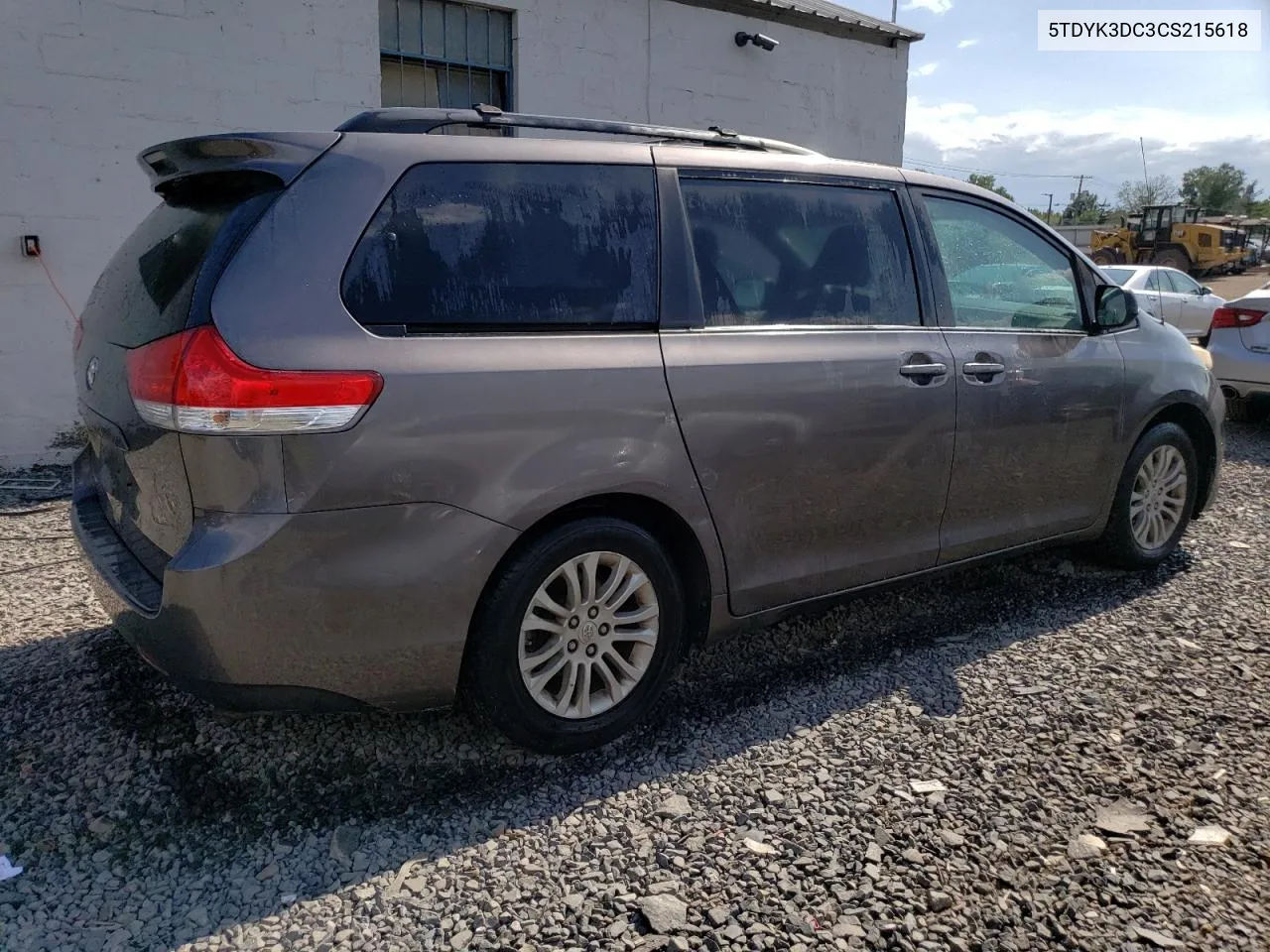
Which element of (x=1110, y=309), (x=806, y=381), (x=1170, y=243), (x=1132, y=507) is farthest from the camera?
(x=1170, y=243)

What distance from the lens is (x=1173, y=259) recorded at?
32188 millimetres

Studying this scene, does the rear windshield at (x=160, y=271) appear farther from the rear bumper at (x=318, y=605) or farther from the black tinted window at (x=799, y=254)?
the black tinted window at (x=799, y=254)

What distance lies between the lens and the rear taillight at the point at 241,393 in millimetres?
2316

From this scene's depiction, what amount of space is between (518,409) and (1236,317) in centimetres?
812

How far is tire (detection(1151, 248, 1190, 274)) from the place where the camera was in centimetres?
3183

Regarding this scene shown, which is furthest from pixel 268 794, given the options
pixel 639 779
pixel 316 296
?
pixel 316 296

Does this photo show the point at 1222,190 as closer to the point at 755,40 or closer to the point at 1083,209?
the point at 1083,209

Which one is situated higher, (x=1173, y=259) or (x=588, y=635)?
(x=1173, y=259)

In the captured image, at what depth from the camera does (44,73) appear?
6223mm

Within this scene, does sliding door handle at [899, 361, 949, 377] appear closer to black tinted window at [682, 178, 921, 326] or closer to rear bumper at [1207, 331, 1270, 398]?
black tinted window at [682, 178, 921, 326]

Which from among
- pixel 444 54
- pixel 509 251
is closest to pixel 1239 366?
pixel 444 54

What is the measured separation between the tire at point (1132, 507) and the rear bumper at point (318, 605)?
314 centimetres

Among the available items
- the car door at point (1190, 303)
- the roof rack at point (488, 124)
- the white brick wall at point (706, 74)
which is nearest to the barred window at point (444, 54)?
the white brick wall at point (706, 74)

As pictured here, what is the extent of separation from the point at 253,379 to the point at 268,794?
4.05 ft
